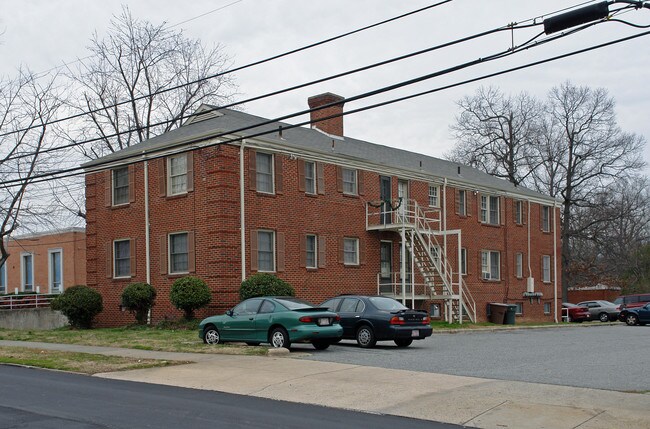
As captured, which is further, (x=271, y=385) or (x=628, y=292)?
(x=628, y=292)

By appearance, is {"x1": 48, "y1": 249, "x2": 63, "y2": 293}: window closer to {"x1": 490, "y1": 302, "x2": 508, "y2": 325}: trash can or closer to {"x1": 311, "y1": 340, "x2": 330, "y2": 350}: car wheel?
{"x1": 490, "y1": 302, "x2": 508, "y2": 325}: trash can

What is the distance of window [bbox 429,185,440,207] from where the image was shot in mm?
37531

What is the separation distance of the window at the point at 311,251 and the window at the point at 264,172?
9.09 feet

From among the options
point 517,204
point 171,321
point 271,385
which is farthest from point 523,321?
point 271,385

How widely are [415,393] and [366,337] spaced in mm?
7547

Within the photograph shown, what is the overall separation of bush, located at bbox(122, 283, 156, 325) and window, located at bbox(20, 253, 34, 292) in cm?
2425

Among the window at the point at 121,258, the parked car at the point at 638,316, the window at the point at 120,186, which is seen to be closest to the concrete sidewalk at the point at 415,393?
the window at the point at 121,258

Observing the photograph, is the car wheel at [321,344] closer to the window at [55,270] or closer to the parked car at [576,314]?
the parked car at [576,314]

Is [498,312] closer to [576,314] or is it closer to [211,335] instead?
[576,314]

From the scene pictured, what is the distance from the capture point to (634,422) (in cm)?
1085

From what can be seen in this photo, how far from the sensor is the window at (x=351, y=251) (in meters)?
32.4

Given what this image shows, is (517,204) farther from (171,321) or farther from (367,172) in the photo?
(171,321)

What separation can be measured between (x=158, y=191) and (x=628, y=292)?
168 ft

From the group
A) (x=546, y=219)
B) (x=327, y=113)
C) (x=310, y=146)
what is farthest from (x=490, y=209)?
(x=310, y=146)
